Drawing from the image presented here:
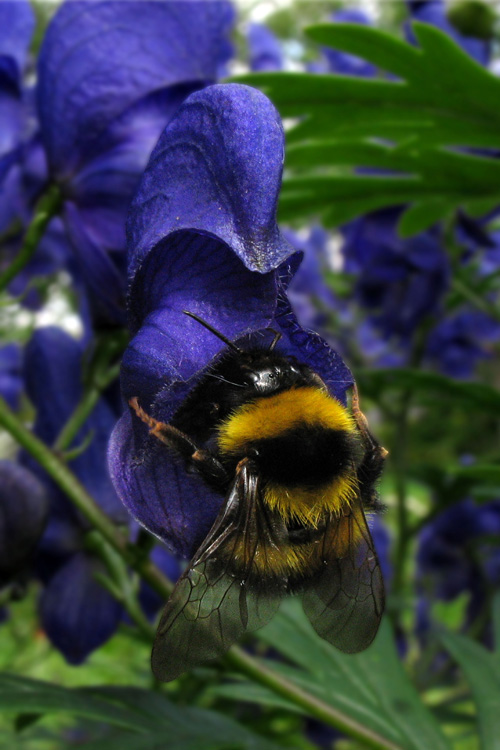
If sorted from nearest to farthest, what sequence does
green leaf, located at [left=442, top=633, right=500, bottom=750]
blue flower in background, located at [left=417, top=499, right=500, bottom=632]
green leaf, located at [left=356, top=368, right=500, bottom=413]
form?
green leaf, located at [left=442, top=633, right=500, bottom=750]
green leaf, located at [left=356, top=368, right=500, bottom=413]
blue flower in background, located at [left=417, top=499, right=500, bottom=632]

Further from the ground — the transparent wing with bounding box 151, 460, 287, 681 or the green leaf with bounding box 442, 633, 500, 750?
the transparent wing with bounding box 151, 460, 287, 681

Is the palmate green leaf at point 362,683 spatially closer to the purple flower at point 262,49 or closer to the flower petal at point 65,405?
the flower petal at point 65,405

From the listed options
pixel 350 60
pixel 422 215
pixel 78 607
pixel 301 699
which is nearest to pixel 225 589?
pixel 301 699

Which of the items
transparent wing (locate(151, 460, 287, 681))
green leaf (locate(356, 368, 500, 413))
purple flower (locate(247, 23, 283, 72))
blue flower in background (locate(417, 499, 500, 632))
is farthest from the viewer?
purple flower (locate(247, 23, 283, 72))

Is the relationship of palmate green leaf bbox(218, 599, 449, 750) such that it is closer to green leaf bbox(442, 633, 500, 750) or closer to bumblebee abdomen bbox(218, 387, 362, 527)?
green leaf bbox(442, 633, 500, 750)

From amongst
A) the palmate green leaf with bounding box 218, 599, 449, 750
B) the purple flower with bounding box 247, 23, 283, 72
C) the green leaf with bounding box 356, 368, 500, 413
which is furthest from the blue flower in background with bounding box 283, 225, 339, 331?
the palmate green leaf with bounding box 218, 599, 449, 750

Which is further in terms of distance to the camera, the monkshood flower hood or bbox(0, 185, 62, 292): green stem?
bbox(0, 185, 62, 292): green stem

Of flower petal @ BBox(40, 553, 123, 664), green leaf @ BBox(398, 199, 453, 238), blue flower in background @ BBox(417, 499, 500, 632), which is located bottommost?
blue flower in background @ BBox(417, 499, 500, 632)
